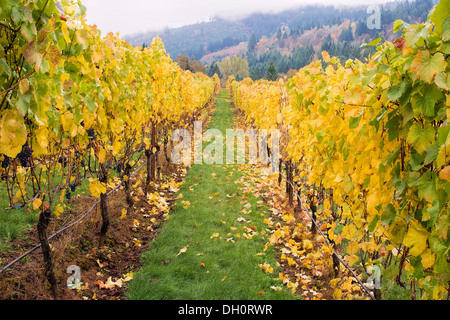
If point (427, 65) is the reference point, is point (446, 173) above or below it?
below

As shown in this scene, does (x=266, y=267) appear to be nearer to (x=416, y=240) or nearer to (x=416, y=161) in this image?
(x=416, y=240)

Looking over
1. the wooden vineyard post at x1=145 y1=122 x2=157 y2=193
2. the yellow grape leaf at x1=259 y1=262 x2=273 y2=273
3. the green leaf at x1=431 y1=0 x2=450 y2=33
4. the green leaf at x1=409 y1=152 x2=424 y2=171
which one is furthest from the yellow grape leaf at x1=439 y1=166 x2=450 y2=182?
the wooden vineyard post at x1=145 y1=122 x2=157 y2=193

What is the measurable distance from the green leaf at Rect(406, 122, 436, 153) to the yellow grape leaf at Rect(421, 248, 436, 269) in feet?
1.76

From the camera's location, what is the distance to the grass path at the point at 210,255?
11.3ft

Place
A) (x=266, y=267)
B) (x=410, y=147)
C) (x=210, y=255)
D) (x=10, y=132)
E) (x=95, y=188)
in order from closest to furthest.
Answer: (x=10, y=132), (x=410, y=147), (x=95, y=188), (x=266, y=267), (x=210, y=255)

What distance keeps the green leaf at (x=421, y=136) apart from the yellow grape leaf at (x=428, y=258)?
54 cm

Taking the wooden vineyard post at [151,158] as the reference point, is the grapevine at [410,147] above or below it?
above

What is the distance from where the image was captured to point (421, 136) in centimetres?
151

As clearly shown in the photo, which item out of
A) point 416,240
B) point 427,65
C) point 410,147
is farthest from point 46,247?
point 427,65

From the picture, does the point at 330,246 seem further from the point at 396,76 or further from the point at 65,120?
the point at 65,120
